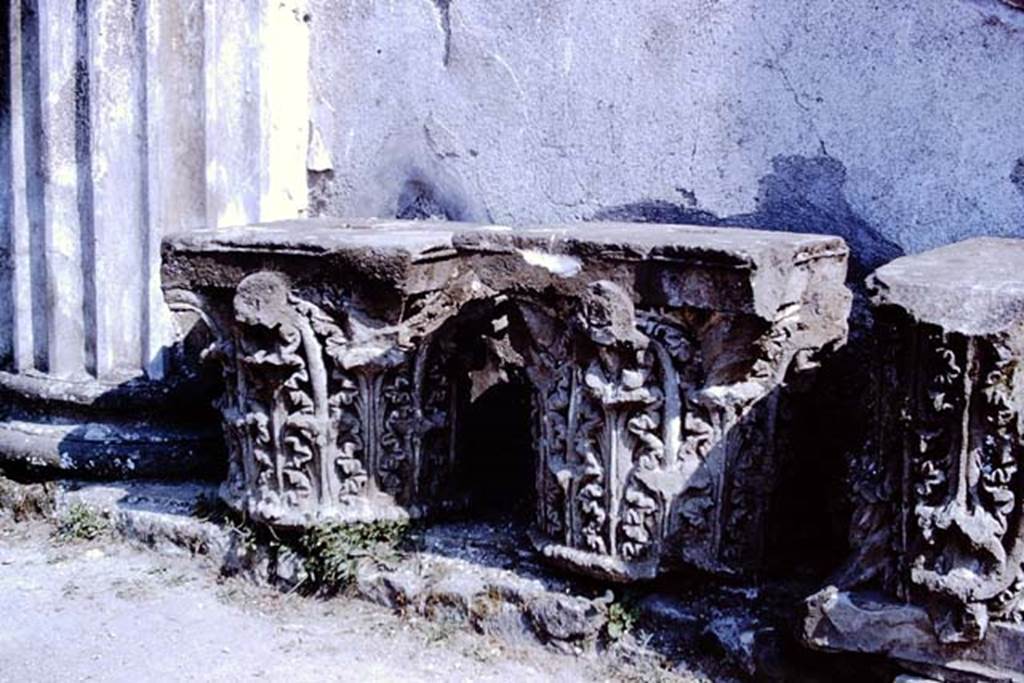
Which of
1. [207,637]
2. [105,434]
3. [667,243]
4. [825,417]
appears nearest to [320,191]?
[105,434]

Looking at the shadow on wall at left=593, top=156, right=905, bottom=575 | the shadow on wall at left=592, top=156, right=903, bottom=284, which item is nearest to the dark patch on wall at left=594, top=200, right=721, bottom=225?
the shadow on wall at left=592, top=156, right=903, bottom=284

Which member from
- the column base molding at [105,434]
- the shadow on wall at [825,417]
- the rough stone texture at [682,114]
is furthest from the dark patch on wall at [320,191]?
the shadow on wall at [825,417]

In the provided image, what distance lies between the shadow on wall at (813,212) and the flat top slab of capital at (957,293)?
3.17 ft

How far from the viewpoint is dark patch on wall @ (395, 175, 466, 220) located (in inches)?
178

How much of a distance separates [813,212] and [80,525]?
2.50m

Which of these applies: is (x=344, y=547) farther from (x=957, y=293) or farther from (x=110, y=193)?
(x=957, y=293)

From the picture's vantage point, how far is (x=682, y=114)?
4070 mm

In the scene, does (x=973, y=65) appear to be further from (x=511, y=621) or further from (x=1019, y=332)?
(x=511, y=621)

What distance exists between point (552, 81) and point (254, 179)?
116 centimetres

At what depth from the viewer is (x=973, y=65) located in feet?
11.9

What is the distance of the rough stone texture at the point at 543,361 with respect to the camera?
3.04m

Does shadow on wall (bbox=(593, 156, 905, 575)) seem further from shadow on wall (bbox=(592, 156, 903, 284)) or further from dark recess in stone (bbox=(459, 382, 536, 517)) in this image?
dark recess in stone (bbox=(459, 382, 536, 517))

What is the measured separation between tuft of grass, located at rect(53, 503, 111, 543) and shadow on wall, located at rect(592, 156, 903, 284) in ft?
6.99

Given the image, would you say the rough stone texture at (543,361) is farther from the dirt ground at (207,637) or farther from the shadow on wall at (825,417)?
the dirt ground at (207,637)
